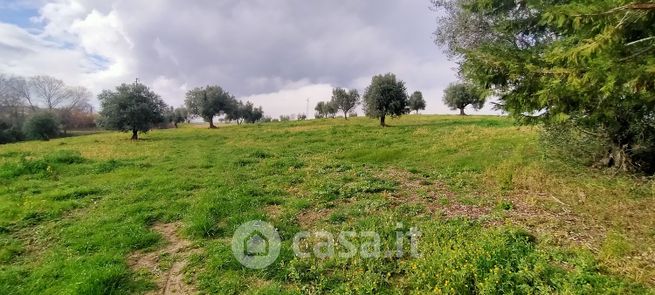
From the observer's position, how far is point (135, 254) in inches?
284

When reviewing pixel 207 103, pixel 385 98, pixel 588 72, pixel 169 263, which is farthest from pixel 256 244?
pixel 207 103

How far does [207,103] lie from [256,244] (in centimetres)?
5739

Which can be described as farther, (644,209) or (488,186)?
(488,186)

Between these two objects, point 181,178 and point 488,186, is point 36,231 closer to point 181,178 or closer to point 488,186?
point 181,178

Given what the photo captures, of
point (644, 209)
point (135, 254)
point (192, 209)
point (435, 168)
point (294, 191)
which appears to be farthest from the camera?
point (435, 168)

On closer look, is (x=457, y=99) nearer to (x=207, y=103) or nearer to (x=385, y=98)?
(x=385, y=98)

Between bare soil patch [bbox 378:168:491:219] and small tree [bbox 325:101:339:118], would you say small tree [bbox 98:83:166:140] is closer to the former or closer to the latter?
bare soil patch [bbox 378:168:491:219]

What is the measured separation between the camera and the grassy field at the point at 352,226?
5438 millimetres

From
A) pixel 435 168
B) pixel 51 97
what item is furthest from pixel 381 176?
pixel 51 97

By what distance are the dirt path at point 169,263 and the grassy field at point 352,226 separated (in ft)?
0.15

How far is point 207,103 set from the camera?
197 feet

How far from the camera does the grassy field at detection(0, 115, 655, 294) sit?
544 cm

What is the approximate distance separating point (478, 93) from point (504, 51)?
135cm

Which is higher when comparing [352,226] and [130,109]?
[130,109]
